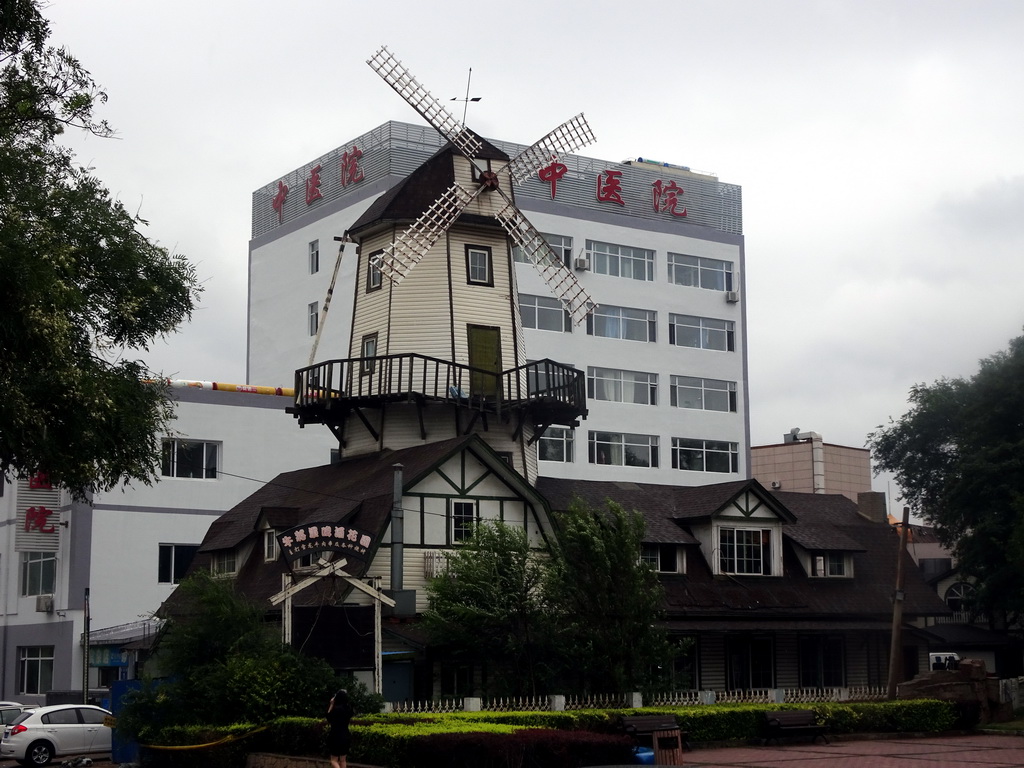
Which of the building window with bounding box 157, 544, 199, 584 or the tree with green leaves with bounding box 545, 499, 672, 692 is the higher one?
the building window with bounding box 157, 544, 199, 584

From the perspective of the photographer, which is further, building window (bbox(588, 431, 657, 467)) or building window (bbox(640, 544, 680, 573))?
building window (bbox(588, 431, 657, 467))

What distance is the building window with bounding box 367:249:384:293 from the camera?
152 ft

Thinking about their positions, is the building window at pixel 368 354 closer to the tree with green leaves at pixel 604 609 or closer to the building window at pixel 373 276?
the building window at pixel 373 276

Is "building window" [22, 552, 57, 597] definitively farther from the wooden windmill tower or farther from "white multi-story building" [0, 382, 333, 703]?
the wooden windmill tower

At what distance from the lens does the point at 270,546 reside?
4153 cm

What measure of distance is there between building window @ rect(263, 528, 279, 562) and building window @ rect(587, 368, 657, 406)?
3395 cm

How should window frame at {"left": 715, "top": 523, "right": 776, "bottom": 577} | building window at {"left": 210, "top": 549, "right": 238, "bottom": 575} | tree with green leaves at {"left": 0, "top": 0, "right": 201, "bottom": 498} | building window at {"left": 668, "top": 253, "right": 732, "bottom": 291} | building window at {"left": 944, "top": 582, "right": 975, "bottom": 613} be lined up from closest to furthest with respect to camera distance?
tree with green leaves at {"left": 0, "top": 0, "right": 201, "bottom": 498} < building window at {"left": 210, "top": 549, "right": 238, "bottom": 575} < window frame at {"left": 715, "top": 523, "right": 776, "bottom": 577} < building window at {"left": 944, "top": 582, "right": 975, "bottom": 613} < building window at {"left": 668, "top": 253, "right": 732, "bottom": 291}

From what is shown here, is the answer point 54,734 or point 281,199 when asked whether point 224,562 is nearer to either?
point 54,734

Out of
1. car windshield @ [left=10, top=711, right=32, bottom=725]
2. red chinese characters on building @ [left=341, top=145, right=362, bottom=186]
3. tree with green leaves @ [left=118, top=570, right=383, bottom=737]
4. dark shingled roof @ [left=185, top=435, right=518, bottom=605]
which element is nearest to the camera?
tree with green leaves @ [left=118, top=570, right=383, bottom=737]

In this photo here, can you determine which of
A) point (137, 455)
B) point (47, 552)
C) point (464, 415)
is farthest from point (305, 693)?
point (47, 552)

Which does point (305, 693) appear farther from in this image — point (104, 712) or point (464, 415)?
point (464, 415)

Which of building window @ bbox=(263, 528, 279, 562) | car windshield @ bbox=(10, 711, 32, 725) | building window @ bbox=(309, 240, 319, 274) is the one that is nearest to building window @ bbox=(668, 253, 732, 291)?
building window @ bbox=(309, 240, 319, 274)

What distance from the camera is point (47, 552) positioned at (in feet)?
189

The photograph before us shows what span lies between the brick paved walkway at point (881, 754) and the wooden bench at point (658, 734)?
0.44 meters
